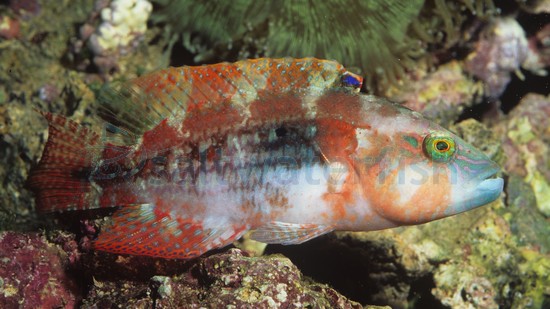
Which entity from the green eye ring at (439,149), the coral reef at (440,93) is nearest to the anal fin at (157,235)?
the green eye ring at (439,149)

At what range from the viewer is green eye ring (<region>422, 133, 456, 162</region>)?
2865mm

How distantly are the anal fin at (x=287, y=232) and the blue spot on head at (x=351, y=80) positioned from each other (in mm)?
1051

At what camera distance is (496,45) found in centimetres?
591

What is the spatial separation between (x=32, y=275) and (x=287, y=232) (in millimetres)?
1979

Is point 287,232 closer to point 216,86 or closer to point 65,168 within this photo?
point 216,86

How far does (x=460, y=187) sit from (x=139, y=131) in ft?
7.74

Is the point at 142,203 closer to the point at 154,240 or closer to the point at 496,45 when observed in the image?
the point at 154,240

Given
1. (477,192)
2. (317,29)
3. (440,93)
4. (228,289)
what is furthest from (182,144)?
(440,93)

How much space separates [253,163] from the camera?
3.02 meters

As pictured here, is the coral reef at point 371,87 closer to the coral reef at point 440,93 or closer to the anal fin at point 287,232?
the coral reef at point 440,93

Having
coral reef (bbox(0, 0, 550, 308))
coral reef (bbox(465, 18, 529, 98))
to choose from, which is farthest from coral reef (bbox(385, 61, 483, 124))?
coral reef (bbox(465, 18, 529, 98))

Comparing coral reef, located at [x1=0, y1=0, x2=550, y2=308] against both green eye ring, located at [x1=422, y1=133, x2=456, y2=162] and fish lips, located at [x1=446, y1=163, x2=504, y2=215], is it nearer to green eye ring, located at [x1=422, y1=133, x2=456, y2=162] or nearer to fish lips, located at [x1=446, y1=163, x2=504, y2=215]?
fish lips, located at [x1=446, y1=163, x2=504, y2=215]

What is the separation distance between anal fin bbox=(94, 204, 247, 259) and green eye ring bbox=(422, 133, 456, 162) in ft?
4.63

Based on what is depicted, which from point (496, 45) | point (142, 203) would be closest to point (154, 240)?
point (142, 203)
